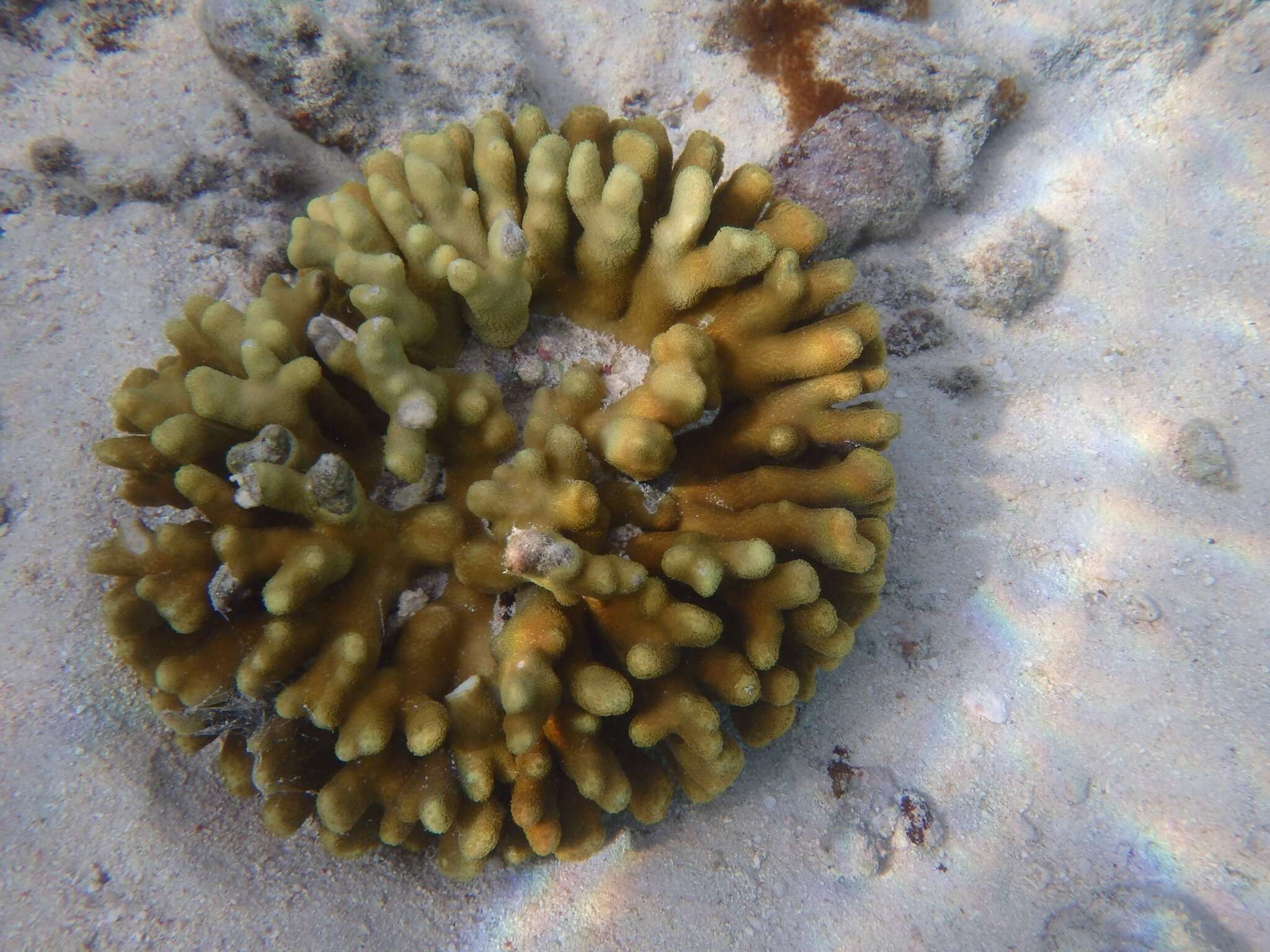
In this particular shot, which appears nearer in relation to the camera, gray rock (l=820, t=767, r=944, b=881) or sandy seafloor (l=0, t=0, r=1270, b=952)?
sandy seafloor (l=0, t=0, r=1270, b=952)

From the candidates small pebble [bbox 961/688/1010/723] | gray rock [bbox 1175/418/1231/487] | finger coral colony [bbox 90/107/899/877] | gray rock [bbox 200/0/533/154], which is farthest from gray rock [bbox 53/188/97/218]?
gray rock [bbox 1175/418/1231/487]

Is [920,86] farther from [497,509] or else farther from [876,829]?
[876,829]

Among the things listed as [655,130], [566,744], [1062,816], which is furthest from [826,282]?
[1062,816]

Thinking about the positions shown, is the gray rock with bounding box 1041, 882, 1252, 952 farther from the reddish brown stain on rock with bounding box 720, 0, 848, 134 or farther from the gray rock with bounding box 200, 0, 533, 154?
the gray rock with bounding box 200, 0, 533, 154

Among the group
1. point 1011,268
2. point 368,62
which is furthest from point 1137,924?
point 368,62

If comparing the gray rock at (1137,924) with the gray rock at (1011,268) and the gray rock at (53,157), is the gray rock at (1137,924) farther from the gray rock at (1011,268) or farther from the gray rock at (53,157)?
the gray rock at (53,157)

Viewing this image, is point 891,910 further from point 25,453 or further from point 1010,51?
point 1010,51
